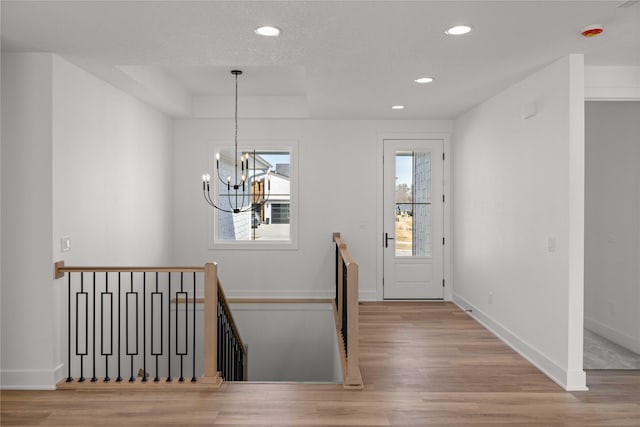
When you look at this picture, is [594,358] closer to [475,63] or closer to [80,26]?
[475,63]

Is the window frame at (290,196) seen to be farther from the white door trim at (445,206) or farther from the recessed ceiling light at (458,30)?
the recessed ceiling light at (458,30)

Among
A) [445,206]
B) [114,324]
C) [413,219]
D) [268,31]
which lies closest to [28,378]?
[114,324]

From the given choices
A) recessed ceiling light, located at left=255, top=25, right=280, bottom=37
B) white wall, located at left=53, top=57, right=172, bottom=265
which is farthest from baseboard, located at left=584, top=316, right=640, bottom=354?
white wall, located at left=53, top=57, right=172, bottom=265

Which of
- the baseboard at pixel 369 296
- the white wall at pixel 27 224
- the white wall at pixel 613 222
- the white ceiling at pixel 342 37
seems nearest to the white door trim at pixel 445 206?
the baseboard at pixel 369 296

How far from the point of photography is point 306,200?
6551 mm

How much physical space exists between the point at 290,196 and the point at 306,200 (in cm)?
23

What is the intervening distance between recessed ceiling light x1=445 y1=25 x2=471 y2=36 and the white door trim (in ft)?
11.1

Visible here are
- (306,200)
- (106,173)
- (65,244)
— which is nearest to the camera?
(65,244)

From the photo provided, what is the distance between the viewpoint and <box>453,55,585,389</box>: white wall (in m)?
3.58

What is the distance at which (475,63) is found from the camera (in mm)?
3828

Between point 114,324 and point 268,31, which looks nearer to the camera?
point 268,31

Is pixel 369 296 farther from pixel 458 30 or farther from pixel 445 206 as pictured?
pixel 458 30

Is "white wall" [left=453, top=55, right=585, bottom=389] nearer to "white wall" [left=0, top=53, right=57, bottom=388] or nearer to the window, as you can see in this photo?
the window

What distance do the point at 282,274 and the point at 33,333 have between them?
337cm
